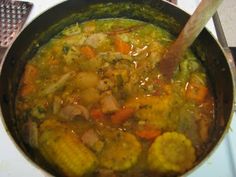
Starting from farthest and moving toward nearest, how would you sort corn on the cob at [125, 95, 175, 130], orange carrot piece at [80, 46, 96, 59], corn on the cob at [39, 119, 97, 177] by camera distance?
orange carrot piece at [80, 46, 96, 59] < corn on the cob at [125, 95, 175, 130] < corn on the cob at [39, 119, 97, 177]

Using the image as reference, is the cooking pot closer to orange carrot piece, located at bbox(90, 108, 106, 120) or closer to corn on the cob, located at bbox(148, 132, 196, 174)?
corn on the cob, located at bbox(148, 132, 196, 174)

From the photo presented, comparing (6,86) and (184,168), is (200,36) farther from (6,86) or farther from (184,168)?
(6,86)

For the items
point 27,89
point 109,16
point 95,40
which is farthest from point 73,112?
point 109,16

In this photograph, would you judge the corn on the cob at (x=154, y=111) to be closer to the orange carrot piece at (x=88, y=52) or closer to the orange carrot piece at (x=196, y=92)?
the orange carrot piece at (x=196, y=92)

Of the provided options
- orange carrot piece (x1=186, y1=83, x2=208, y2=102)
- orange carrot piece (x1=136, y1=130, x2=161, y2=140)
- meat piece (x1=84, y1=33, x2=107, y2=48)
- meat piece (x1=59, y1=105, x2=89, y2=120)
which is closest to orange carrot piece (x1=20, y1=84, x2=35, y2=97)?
meat piece (x1=59, y1=105, x2=89, y2=120)

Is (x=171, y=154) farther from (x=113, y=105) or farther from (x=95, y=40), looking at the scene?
(x=95, y=40)

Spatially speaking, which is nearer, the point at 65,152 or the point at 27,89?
the point at 65,152

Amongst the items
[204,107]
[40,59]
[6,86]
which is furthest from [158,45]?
[6,86]
